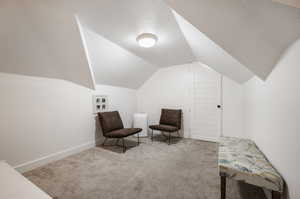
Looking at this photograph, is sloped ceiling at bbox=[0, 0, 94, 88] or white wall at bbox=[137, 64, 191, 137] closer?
sloped ceiling at bbox=[0, 0, 94, 88]

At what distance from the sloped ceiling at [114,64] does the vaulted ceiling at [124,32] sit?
0.02 meters

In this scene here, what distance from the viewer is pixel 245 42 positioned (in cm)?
128

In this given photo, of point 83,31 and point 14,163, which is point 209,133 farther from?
point 14,163

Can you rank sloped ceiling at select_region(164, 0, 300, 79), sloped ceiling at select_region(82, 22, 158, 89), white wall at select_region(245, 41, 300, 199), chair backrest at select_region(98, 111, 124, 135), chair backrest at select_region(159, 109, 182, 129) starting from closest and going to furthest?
sloped ceiling at select_region(164, 0, 300, 79), white wall at select_region(245, 41, 300, 199), sloped ceiling at select_region(82, 22, 158, 89), chair backrest at select_region(98, 111, 124, 135), chair backrest at select_region(159, 109, 182, 129)

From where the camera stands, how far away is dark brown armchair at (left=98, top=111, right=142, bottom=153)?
286 cm

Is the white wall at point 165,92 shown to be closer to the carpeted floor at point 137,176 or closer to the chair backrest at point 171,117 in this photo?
the chair backrest at point 171,117

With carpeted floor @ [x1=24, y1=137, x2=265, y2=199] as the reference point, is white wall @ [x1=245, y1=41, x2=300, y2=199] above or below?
above

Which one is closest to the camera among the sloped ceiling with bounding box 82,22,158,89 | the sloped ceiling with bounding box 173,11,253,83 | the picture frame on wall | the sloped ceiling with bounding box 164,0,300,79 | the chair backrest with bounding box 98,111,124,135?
the sloped ceiling with bounding box 164,0,300,79

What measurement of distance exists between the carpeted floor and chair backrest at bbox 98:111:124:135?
49 centimetres

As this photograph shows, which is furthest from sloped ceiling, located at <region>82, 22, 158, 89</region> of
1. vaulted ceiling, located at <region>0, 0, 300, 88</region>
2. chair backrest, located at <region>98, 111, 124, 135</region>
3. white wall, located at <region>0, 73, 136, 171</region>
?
chair backrest, located at <region>98, 111, 124, 135</region>

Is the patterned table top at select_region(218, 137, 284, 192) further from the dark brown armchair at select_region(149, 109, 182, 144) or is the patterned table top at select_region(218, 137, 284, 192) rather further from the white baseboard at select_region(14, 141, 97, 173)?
the white baseboard at select_region(14, 141, 97, 173)

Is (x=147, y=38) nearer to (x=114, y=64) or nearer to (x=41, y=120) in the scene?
(x=114, y=64)

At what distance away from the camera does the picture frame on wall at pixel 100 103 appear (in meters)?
3.23

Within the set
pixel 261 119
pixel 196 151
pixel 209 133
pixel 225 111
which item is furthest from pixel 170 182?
pixel 225 111
